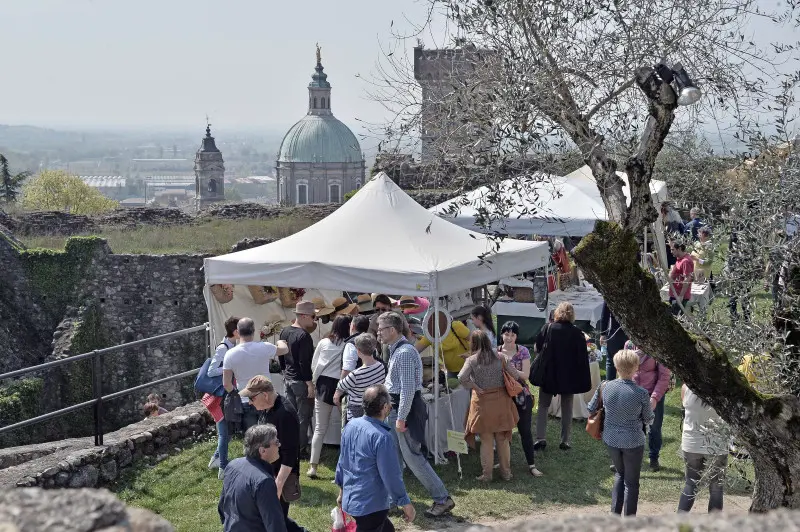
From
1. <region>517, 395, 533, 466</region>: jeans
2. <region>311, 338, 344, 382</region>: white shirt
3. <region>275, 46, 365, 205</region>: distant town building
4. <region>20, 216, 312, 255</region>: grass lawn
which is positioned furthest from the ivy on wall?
<region>275, 46, 365, 205</region>: distant town building

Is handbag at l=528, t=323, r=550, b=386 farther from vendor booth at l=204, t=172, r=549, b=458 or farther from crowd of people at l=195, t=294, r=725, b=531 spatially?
→ vendor booth at l=204, t=172, r=549, b=458

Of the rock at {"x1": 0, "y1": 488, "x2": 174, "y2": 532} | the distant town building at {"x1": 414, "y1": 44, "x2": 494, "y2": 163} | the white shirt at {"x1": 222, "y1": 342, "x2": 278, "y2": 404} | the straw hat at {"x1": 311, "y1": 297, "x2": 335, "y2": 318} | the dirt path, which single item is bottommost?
the dirt path

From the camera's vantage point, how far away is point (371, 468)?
18.7 feet

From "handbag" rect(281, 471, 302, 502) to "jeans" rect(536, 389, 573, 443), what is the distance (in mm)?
3193

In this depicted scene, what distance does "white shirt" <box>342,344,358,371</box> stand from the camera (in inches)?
308

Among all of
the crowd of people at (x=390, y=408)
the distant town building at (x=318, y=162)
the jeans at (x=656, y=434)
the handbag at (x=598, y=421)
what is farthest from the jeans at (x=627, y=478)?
the distant town building at (x=318, y=162)

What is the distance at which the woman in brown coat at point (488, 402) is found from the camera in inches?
319

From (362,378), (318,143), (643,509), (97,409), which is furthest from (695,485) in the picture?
(318,143)

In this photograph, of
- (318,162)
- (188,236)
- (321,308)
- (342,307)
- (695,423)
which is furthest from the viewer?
(318,162)

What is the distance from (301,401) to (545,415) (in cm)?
230

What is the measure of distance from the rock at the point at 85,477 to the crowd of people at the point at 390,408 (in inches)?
40.4

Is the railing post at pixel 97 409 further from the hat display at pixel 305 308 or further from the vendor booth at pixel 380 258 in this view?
the hat display at pixel 305 308

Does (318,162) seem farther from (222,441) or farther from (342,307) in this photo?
(222,441)

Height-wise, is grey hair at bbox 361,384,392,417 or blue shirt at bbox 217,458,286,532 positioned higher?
grey hair at bbox 361,384,392,417
